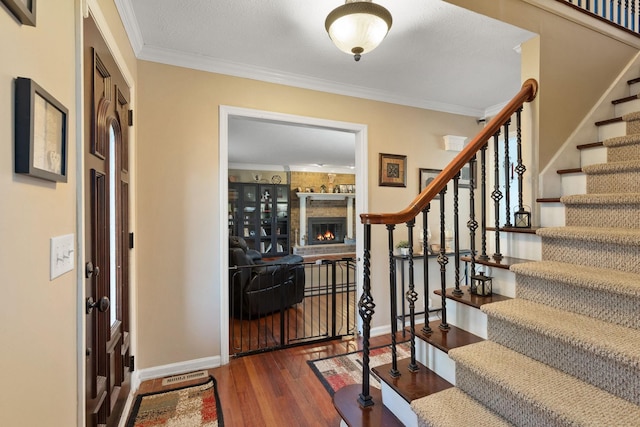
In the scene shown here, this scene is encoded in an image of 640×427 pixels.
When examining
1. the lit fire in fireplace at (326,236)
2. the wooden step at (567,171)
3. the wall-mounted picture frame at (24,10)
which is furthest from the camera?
the lit fire in fireplace at (326,236)

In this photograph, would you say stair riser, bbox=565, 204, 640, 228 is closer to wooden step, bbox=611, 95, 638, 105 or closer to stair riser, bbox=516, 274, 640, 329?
stair riser, bbox=516, 274, 640, 329

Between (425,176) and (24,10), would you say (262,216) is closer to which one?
(425,176)

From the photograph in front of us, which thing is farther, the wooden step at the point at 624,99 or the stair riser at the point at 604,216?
the wooden step at the point at 624,99

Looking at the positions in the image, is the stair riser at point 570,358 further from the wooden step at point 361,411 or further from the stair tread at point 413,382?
the wooden step at point 361,411

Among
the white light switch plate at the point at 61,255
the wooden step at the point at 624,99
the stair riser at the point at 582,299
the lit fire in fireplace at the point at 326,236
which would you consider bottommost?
the lit fire in fireplace at the point at 326,236

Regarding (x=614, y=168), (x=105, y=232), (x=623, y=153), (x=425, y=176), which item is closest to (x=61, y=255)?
(x=105, y=232)

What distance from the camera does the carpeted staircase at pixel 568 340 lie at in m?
1.03

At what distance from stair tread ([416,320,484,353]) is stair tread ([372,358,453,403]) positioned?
6.4 inches

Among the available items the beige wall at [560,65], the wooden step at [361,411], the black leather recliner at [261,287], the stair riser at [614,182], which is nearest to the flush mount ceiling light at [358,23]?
the beige wall at [560,65]

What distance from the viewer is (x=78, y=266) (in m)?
1.13

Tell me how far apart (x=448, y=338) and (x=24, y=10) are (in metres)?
2.01

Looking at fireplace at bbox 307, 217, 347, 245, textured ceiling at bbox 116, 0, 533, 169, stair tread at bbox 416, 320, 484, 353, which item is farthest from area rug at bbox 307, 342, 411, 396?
fireplace at bbox 307, 217, 347, 245

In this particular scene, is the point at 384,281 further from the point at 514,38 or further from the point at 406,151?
the point at 514,38

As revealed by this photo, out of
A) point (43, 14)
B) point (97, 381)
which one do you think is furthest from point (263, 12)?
point (97, 381)
